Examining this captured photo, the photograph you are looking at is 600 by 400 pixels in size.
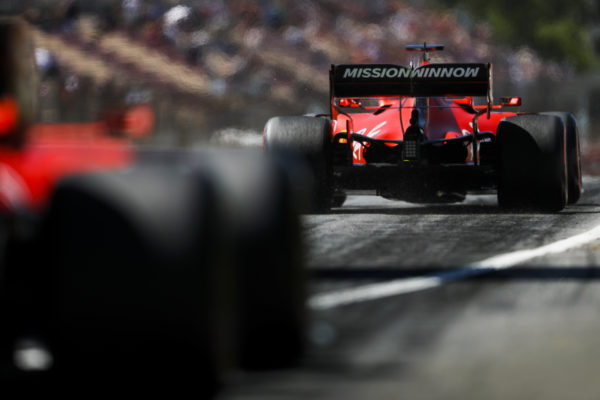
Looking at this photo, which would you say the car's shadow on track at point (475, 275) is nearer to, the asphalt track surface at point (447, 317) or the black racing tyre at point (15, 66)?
the asphalt track surface at point (447, 317)

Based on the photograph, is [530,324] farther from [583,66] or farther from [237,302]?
[583,66]

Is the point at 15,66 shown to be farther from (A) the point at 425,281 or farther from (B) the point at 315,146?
(B) the point at 315,146

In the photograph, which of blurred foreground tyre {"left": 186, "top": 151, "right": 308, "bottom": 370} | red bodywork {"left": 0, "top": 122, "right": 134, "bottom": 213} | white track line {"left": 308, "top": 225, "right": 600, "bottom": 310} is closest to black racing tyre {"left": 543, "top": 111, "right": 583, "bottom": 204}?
white track line {"left": 308, "top": 225, "right": 600, "bottom": 310}

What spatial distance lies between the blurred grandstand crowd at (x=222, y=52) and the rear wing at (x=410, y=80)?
613 inches

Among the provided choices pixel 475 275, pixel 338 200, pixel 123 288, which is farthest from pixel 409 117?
pixel 123 288

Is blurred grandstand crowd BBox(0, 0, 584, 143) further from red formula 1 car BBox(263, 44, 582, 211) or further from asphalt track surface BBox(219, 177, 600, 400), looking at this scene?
asphalt track surface BBox(219, 177, 600, 400)

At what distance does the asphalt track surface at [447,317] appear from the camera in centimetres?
493

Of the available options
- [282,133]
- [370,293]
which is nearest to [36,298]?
[370,293]

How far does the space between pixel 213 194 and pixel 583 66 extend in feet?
196

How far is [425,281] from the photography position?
317 inches

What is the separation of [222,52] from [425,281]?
122ft

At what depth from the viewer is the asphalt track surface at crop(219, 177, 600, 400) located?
4.93 m

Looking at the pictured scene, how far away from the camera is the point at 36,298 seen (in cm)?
434

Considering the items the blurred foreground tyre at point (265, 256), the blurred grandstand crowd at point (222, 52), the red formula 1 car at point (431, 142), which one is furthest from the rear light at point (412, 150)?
the blurred grandstand crowd at point (222, 52)
